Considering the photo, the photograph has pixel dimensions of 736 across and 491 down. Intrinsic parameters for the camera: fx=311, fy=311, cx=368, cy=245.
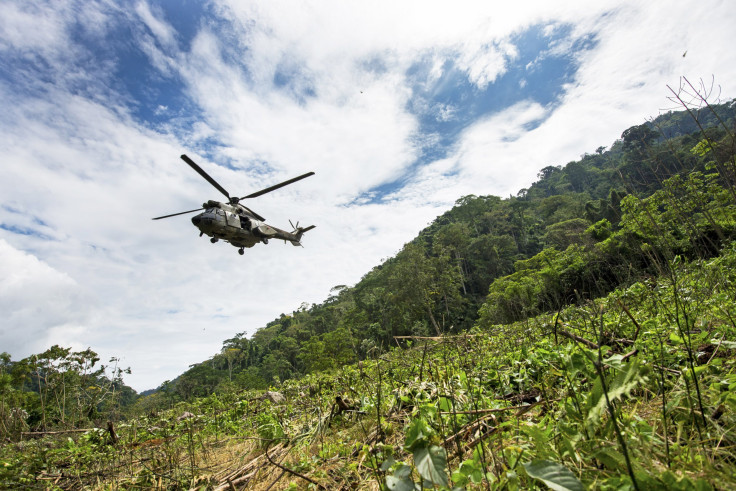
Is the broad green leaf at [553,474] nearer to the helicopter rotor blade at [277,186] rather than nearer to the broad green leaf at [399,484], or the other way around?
the broad green leaf at [399,484]

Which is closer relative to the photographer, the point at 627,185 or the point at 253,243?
the point at 627,185

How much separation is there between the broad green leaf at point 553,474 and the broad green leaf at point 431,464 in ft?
0.74

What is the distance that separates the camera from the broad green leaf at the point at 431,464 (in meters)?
0.85

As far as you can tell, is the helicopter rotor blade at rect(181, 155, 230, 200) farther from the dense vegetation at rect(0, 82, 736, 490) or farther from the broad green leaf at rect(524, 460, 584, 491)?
the broad green leaf at rect(524, 460, 584, 491)

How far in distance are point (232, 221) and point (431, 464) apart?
1095 centimetres

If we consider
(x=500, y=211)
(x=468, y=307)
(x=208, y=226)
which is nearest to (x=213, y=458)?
(x=208, y=226)

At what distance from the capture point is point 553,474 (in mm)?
742

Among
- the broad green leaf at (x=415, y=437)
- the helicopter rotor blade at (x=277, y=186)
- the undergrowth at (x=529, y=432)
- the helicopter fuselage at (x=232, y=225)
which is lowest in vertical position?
the undergrowth at (x=529, y=432)

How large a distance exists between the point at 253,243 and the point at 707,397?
12622mm

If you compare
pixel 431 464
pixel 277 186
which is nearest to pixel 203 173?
pixel 277 186

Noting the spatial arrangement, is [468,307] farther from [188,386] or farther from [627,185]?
[188,386]

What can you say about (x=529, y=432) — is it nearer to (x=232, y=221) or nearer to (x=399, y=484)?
(x=399, y=484)

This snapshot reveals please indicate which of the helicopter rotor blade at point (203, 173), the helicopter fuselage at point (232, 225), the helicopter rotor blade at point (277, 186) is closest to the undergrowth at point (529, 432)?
the helicopter fuselage at point (232, 225)

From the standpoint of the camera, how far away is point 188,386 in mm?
41031
